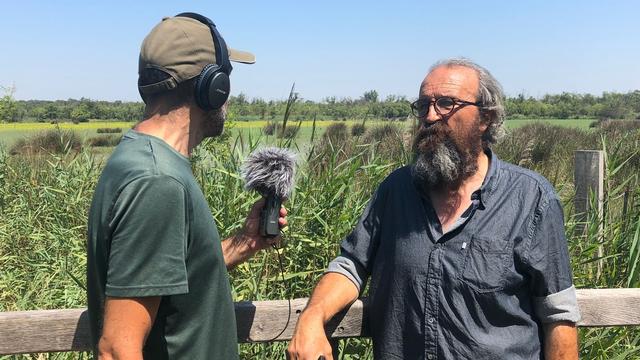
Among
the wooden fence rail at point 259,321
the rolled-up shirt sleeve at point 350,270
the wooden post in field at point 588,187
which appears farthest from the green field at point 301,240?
the rolled-up shirt sleeve at point 350,270

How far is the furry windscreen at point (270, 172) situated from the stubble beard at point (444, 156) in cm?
52

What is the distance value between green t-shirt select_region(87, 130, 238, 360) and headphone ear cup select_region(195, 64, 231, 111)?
0.55ft

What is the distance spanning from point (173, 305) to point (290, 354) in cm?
58

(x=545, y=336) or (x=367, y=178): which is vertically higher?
(x=367, y=178)

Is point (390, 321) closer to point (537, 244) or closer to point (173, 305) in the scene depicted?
point (537, 244)

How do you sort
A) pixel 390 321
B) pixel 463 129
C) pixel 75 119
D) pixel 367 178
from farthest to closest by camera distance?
pixel 75 119, pixel 367 178, pixel 463 129, pixel 390 321

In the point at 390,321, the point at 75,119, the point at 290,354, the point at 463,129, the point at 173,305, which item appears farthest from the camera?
the point at 75,119

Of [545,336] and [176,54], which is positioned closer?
[176,54]

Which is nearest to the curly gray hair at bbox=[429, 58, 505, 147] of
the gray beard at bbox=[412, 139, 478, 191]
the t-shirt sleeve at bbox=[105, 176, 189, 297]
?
the gray beard at bbox=[412, 139, 478, 191]

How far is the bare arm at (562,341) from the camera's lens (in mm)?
1938

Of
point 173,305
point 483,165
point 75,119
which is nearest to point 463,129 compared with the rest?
point 483,165

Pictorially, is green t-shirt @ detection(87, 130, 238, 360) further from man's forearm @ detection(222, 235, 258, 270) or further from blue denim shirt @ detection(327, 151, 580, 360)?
blue denim shirt @ detection(327, 151, 580, 360)

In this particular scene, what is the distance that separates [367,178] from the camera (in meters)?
4.05

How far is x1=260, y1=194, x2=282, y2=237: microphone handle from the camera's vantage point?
189cm
